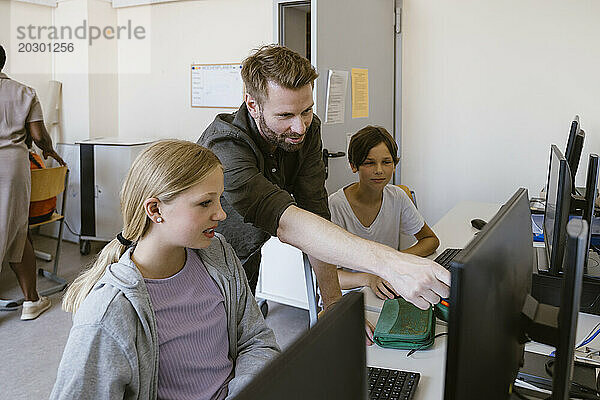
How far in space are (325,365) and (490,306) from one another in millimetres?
338

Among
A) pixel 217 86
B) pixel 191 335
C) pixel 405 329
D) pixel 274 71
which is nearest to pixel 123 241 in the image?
pixel 191 335

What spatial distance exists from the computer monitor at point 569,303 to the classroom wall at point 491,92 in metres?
2.97

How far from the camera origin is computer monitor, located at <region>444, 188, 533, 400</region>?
669mm

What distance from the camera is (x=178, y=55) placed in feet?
15.9

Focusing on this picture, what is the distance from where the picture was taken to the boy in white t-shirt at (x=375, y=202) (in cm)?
236

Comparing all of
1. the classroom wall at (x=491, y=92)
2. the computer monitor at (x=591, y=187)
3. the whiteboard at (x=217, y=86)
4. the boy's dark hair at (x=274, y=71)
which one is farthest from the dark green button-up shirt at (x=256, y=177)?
the whiteboard at (x=217, y=86)

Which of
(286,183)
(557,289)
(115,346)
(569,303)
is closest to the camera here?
(569,303)

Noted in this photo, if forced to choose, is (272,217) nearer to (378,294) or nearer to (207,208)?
(207,208)

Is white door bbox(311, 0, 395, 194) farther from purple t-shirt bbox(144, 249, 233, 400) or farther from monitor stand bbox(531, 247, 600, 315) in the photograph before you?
purple t-shirt bbox(144, 249, 233, 400)

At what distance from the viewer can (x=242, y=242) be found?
75.2 inches

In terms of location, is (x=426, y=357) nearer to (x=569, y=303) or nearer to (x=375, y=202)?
(x=569, y=303)

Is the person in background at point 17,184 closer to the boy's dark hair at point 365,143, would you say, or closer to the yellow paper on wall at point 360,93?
the yellow paper on wall at point 360,93

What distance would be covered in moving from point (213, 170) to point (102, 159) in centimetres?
343

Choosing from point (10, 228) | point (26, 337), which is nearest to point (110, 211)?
point (10, 228)
